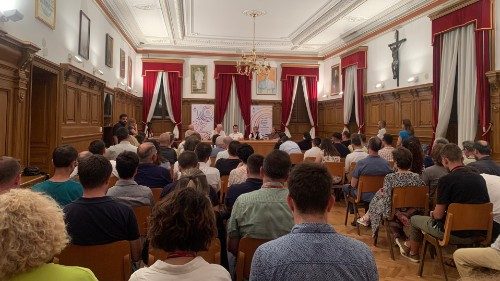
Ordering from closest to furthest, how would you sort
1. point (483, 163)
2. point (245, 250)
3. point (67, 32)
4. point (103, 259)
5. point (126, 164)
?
point (103, 259), point (245, 250), point (126, 164), point (483, 163), point (67, 32)

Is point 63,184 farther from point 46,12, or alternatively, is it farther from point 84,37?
point 84,37

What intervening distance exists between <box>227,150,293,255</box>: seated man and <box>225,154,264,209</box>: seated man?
579 mm

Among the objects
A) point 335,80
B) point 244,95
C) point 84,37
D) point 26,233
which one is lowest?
point 26,233

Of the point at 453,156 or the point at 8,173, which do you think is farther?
the point at 453,156

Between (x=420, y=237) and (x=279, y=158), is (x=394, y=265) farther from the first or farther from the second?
(x=279, y=158)

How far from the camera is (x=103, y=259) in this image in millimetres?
2189

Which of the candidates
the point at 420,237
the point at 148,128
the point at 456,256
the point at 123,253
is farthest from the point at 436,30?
the point at 148,128

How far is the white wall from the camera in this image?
5.21 metres

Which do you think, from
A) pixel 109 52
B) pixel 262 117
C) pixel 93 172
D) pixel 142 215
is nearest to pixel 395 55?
pixel 262 117

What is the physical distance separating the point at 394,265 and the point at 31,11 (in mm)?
5878

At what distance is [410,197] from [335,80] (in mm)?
10235

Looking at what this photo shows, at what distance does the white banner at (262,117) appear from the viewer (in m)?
15.0

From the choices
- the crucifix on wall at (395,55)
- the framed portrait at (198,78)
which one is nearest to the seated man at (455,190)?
the crucifix on wall at (395,55)

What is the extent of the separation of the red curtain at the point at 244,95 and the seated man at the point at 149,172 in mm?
10520
